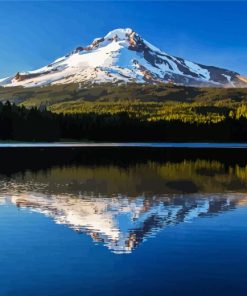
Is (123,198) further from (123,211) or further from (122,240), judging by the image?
(122,240)

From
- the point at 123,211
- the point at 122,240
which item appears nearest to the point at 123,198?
the point at 123,211

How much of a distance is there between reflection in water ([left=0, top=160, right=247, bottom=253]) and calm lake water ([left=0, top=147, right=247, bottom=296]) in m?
0.07

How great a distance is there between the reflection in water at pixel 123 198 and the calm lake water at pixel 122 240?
0.07 meters

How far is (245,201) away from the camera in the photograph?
4297 cm

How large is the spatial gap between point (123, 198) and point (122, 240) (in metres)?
17.3

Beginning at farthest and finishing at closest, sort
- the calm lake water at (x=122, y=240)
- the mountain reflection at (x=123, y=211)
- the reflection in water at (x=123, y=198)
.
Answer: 1. the reflection in water at (x=123, y=198)
2. the mountain reflection at (x=123, y=211)
3. the calm lake water at (x=122, y=240)

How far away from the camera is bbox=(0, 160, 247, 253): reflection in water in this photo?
103 ft

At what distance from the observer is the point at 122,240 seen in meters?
27.6

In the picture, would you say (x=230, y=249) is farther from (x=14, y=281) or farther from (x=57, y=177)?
(x=57, y=177)

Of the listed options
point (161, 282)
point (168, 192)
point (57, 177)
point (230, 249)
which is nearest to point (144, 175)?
point (57, 177)

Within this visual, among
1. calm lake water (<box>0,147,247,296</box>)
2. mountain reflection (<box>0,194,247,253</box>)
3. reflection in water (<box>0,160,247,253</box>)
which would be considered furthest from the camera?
reflection in water (<box>0,160,247,253</box>)

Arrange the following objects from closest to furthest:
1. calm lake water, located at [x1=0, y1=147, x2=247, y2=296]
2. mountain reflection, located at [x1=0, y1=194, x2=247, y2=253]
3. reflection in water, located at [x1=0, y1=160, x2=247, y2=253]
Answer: calm lake water, located at [x1=0, y1=147, x2=247, y2=296] < mountain reflection, located at [x1=0, y1=194, x2=247, y2=253] < reflection in water, located at [x1=0, y1=160, x2=247, y2=253]

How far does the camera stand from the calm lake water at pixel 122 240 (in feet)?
67.5

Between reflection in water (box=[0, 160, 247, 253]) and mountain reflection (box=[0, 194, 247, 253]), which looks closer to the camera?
mountain reflection (box=[0, 194, 247, 253])
